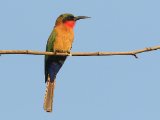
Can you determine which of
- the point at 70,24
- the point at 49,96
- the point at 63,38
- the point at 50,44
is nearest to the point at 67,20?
the point at 70,24

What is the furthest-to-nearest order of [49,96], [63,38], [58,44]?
[63,38]
[58,44]
[49,96]

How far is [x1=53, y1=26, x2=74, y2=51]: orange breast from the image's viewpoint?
6848mm

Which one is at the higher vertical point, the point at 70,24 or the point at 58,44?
the point at 70,24

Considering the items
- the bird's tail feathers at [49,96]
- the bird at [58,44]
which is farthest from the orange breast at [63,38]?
the bird's tail feathers at [49,96]

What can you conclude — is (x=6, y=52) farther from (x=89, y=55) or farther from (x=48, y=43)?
(x=48, y=43)

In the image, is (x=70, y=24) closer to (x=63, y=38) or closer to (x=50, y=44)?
(x=63, y=38)

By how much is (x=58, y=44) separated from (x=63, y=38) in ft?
0.59

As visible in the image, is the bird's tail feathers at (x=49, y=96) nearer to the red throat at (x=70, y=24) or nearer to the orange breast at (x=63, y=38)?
the orange breast at (x=63, y=38)

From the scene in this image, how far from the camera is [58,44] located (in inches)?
271

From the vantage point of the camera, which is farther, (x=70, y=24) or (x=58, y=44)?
(x=70, y=24)

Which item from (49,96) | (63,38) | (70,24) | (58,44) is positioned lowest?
(49,96)

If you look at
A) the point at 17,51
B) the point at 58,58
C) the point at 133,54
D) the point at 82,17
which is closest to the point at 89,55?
the point at 133,54

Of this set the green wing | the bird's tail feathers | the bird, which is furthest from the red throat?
the bird's tail feathers

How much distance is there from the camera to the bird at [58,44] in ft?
22.5
